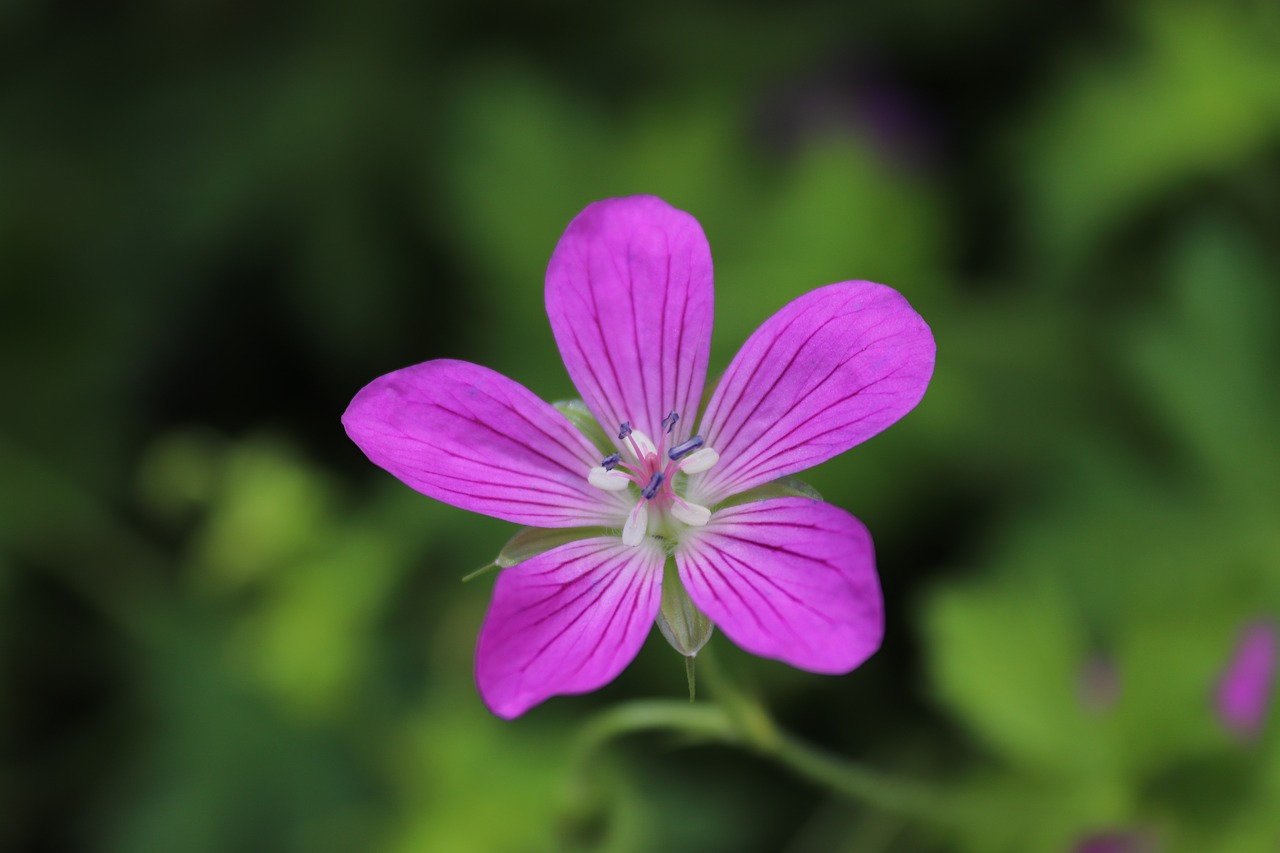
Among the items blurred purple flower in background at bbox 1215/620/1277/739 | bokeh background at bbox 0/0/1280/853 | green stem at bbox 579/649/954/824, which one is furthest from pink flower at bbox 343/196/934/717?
blurred purple flower in background at bbox 1215/620/1277/739

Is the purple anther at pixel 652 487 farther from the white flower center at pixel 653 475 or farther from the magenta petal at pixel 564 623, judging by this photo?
the magenta petal at pixel 564 623

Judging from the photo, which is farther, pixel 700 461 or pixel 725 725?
pixel 725 725

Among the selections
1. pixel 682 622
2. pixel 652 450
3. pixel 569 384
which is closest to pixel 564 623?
pixel 682 622

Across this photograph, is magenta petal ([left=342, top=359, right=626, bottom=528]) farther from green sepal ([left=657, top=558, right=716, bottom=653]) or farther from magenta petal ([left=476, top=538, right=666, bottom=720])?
green sepal ([left=657, top=558, right=716, bottom=653])

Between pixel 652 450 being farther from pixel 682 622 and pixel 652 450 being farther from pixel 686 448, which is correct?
pixel 682 622

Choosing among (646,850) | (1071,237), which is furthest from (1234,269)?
(646,850)

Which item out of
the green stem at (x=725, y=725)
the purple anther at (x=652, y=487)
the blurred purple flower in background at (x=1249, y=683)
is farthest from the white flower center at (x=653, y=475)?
the blurred purple flower in background at (x=1249, y=683)

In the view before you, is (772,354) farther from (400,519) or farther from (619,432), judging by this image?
(400,519)
